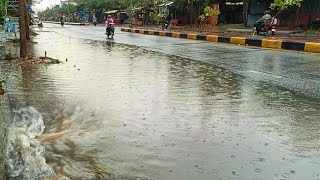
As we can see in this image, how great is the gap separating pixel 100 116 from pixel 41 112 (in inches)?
31.5

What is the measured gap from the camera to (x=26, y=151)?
3637mm

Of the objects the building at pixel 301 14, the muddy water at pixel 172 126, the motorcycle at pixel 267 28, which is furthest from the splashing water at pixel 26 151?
the building at pixel 301 14

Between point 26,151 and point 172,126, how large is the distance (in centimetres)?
165

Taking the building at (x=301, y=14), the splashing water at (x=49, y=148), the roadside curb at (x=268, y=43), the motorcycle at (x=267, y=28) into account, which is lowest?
the splashing water at (x=49, y=148)

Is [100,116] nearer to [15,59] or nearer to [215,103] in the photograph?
[215,103]

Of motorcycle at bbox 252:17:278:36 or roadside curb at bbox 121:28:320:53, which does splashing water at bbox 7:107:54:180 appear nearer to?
roadside curb at bbox 121:28:320:53

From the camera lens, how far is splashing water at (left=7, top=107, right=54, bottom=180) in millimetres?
3283

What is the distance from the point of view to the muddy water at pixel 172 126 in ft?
11.2

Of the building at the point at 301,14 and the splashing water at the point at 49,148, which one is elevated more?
the building at the point at 301,14

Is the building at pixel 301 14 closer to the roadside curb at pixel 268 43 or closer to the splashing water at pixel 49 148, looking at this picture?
the roadside curb at pixel 268 43

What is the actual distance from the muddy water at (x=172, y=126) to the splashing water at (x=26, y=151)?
108 millimetres

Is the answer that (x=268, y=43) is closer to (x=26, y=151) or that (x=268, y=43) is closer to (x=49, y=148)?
(x=49, y=148)

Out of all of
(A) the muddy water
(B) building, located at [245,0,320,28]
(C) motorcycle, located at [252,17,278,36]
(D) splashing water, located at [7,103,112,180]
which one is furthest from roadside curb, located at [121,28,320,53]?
Answer: (D) splashing water, located at [7,103,112,180]

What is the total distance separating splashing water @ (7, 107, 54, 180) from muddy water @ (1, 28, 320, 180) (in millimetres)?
108
